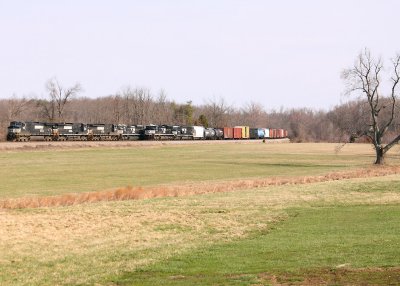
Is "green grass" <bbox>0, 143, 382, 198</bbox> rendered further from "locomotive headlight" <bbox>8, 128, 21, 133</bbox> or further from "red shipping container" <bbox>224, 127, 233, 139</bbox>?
"red shipping container" <bbox>224, 127, 233, 139</bbox>

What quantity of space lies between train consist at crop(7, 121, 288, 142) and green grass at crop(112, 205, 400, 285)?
70.2 m

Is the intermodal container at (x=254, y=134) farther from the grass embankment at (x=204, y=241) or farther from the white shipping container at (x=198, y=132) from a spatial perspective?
the grass embankment at (x=204, y=241)

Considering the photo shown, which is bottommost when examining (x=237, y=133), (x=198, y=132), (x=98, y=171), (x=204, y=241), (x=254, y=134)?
(x=98, y=171)

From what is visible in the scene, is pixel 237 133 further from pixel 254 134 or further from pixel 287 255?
pixel 287 255

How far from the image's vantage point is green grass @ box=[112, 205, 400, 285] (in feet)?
43.1

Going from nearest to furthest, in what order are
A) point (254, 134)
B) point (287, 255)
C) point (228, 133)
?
point (287, 255)
point (228, 133)
point (254, 134)

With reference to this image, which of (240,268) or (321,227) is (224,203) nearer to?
(321,227)

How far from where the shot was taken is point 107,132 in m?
102

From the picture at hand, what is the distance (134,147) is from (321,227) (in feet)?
242

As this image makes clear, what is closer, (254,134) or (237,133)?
(237,133)

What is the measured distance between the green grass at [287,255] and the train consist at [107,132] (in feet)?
230

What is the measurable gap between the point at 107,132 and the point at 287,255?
8871 cm

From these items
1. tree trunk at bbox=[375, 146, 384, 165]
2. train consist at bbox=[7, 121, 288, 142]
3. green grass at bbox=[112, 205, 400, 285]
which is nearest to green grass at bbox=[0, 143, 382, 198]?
tree trunk at bbox=[375, 146, 384, 165]

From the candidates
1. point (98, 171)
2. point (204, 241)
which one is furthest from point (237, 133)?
point (204, 241)
